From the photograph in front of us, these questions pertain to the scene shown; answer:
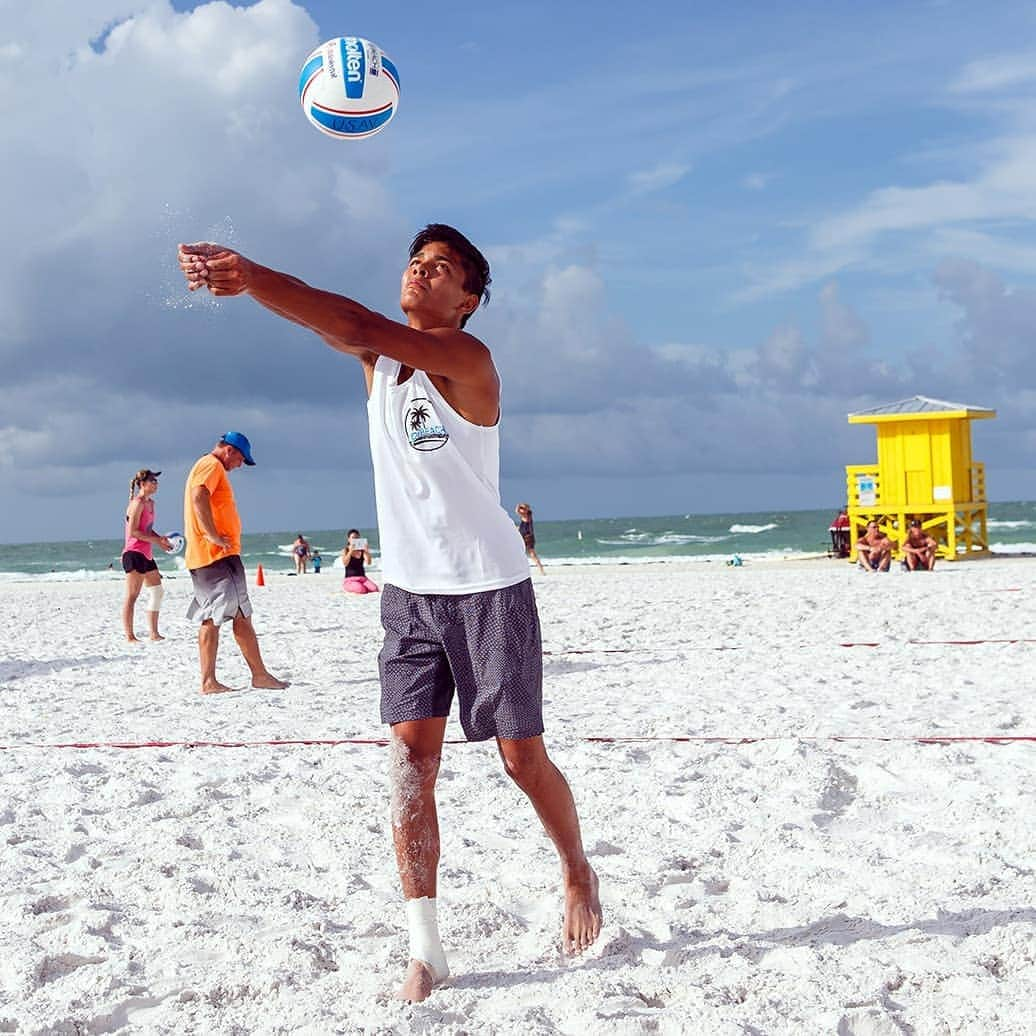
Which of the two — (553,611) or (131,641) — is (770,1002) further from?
(553,611)

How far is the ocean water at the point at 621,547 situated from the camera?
40594mm

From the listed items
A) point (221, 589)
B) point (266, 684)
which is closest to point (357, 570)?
point (266, 684)

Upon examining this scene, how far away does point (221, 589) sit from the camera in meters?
6.76

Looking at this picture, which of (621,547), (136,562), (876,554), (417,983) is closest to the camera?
(417,983)

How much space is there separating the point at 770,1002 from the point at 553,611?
945 centimetres

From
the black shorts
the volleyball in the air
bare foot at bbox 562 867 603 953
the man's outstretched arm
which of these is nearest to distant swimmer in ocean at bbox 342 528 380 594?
the black shorts

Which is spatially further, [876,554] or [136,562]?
[876,554]

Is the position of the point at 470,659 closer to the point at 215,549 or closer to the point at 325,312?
the point at 325,312

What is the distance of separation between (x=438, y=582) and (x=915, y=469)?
66.1 feet

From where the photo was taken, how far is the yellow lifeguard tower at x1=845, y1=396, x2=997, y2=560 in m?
21.2

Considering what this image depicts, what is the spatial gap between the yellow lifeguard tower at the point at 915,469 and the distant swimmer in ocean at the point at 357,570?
9199 mm

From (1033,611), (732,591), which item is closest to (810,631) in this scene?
(1033,611)

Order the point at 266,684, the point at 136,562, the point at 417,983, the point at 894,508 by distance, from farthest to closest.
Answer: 1. the point at 894,508
2. the point at 136,562
3. the point at 266,684
4. the point at 417,983

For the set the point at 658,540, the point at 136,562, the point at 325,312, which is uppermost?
the point at 325,312
